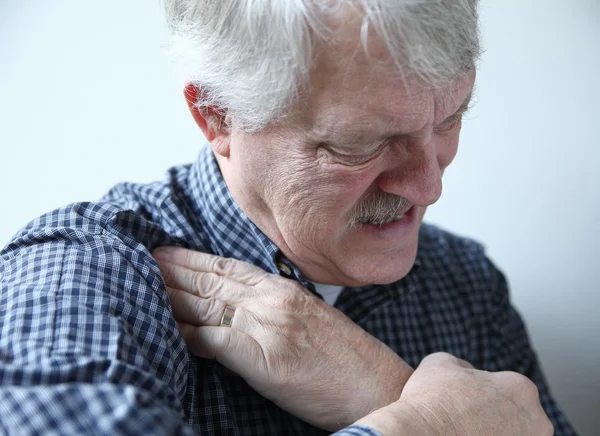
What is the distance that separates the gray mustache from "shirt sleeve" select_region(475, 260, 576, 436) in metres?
0.52

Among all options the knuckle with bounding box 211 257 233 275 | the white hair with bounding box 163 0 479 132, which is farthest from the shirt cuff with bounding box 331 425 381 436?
the white hair with bounding box 163 0 479 132

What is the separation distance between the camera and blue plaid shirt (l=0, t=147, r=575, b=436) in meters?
0.81

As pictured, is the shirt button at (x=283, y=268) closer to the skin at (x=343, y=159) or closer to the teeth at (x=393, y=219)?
the skin at (x=343, y=159)

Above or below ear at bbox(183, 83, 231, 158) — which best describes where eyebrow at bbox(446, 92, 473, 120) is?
above

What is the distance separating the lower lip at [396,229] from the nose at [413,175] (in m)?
0.09

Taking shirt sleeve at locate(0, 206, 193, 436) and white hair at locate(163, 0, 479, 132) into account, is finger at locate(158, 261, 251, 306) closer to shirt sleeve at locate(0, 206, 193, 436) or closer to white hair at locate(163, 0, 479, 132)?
shirt sleeve at locate(0, 206, 193, 436)

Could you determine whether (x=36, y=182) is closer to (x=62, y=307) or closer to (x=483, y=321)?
(x=62, y=307)

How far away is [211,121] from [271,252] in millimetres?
277

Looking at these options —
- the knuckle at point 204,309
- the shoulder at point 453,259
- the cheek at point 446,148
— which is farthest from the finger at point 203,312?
the shoulder at point 453,259

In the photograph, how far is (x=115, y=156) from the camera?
171cm

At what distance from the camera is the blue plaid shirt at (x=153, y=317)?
0.81m

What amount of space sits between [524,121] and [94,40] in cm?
115

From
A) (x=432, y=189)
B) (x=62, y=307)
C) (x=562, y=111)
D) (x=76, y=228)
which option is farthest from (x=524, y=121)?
(x=62, y=307)

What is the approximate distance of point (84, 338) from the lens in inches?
35.4
